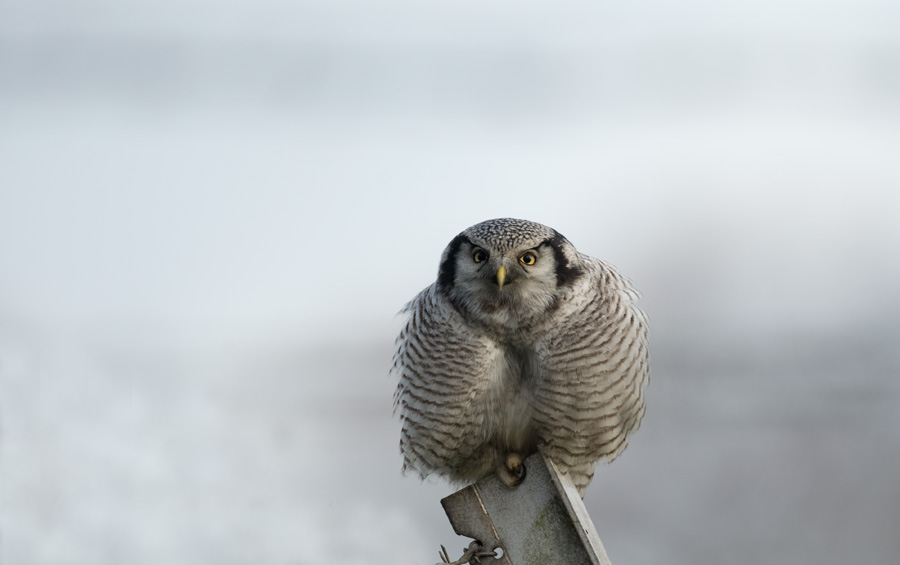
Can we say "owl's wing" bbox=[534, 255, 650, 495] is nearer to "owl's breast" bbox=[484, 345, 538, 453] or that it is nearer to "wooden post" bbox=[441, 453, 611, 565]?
"owl's breast" bbox=[484, 345, 538, 453]

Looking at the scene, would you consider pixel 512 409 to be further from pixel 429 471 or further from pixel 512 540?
pixel 512 540

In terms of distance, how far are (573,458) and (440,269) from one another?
95cm

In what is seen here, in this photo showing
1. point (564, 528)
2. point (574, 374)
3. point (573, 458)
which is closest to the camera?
point (564, 528)

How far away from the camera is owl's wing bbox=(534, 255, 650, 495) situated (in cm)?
337

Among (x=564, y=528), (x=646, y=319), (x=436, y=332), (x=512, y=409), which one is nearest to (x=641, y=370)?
(x=646, y=319)

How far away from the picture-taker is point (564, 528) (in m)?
2.43

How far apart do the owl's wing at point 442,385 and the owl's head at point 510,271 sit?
110mm

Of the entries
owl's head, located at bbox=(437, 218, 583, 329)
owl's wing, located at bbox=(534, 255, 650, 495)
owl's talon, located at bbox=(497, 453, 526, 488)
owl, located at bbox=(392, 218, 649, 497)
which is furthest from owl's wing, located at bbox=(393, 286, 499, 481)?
owl's talon, located at bbox=(497, 453, 526, 488)

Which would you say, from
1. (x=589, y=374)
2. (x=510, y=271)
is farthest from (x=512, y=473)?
(x=510, y=271)

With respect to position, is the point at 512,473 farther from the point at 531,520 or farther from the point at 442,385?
the point at 442,385

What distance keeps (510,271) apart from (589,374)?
0.50 meters

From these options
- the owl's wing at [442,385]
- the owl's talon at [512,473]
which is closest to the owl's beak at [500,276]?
the owl's wing at [442,385]

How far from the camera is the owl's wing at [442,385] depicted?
11.3ft

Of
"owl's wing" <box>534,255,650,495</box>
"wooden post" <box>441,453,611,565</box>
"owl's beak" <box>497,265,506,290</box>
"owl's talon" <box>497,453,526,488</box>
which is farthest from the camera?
"owl's wing" <box>534,255,650,495</box>
